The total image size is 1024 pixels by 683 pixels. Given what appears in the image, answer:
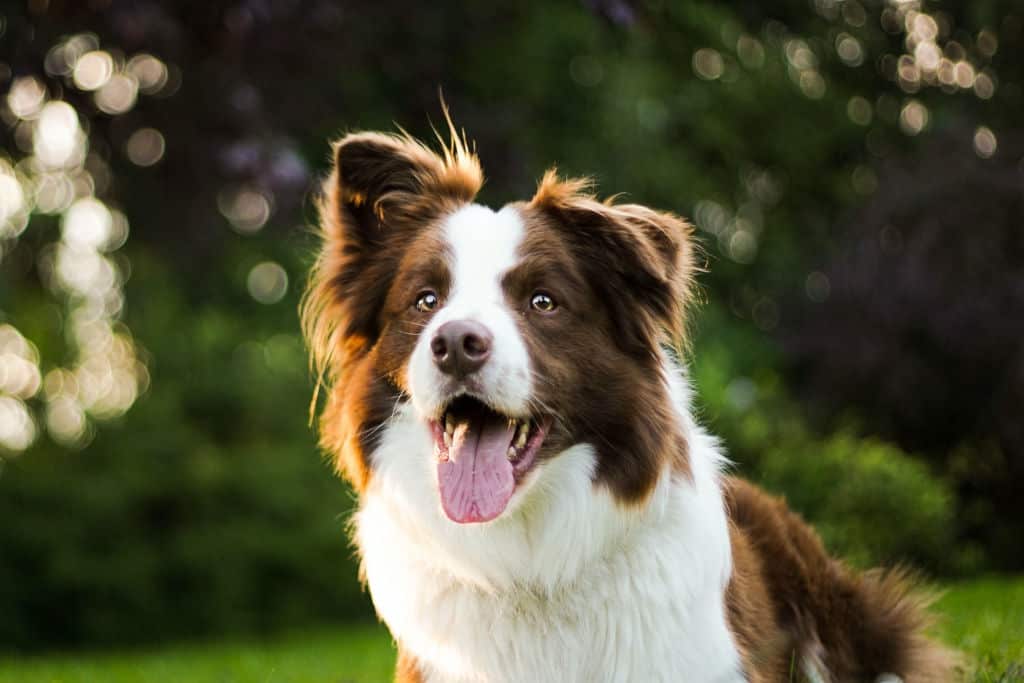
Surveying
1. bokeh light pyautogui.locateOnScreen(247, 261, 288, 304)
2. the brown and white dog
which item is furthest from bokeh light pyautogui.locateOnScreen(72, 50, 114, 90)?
bokeh light pyautogui.locateOnScreen(247, 261, 288, 304)

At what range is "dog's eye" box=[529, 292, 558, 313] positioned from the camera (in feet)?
13.4

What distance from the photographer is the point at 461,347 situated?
372cm

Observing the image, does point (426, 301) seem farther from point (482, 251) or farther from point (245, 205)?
point (245, 205)

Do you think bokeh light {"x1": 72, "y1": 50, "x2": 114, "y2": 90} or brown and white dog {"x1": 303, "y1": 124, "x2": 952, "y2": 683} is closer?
brown and white dog {"x1": 303, "y1": 124, "x2": 952, "y2": 683}

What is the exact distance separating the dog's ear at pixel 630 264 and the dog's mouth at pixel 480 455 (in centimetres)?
54

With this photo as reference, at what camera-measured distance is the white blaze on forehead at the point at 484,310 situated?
3.80 m

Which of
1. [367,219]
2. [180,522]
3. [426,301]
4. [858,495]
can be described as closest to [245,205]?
[180,522]

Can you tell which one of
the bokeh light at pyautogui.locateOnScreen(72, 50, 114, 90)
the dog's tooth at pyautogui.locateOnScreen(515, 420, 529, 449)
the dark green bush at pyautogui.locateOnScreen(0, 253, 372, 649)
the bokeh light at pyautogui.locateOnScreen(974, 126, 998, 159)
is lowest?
the dark green bush at pyautogui.locateOnScreen(0, 253, 372, 649)

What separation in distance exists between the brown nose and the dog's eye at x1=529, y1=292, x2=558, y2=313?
1.21 ft

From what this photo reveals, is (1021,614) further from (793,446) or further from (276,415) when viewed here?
(276,415)

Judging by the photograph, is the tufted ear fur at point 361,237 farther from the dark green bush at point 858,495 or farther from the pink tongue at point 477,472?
the dark green bush at point 858,495

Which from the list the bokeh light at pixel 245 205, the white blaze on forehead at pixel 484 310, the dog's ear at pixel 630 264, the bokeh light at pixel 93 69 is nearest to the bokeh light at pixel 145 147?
the bokeh light at pixel 245 205

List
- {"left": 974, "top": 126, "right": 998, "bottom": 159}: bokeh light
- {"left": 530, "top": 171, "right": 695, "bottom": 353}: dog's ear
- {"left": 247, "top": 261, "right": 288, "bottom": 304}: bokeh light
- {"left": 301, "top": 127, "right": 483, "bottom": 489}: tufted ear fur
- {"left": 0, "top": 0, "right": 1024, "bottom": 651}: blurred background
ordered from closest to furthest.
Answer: {"left": 530, "top": 171, "right": 695, "bottom": 353}: dog's ear
{"left": 301, "top": 127, "right": 483, "bottom": 489}: tufted ear fur
{"left": 0, "top": 0, "right": 1024, "bottom": 651}: blurred background
{"left": 974, "top": 126, "right": 998, "bottom": 159}: bokeh light
{"left": 247, "top": 261, "right": 288, "bottom": 304}: bokeh light

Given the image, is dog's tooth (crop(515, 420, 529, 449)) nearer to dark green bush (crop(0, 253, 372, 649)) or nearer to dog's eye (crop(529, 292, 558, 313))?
dog's eye (crop(529, 292, 558, 313))
